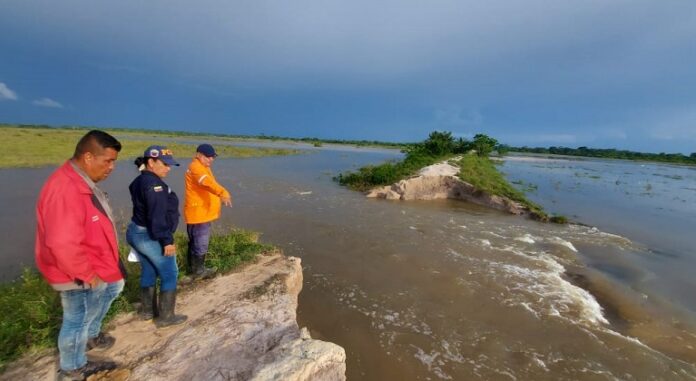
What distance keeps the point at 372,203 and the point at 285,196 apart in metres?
3.60

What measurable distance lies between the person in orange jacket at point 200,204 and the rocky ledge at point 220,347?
620mm

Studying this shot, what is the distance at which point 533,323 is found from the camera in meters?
5.12

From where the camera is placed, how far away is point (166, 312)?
357 centimetres

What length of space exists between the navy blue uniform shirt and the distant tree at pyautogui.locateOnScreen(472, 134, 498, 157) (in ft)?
117

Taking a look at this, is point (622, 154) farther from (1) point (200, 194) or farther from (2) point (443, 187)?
(1) point (200, 194)

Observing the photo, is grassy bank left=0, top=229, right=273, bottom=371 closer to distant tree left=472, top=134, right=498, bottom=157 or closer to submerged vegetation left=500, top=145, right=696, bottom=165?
distant tree left=472, top=134, right=498, bottom=157

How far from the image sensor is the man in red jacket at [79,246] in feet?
7.82

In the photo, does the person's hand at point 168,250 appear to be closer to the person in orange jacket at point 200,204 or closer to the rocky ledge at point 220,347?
the rocky ledge at point 220,347

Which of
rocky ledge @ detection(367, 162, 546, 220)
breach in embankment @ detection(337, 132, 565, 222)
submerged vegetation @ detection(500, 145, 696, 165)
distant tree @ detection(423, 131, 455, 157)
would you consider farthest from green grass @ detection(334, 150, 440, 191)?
submerged vegetation @ detection(500, 145, 696, 165)

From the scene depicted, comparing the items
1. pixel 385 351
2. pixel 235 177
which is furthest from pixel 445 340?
pixel 235 177

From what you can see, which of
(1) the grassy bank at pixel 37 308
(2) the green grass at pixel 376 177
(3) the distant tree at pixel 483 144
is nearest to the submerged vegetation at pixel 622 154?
(3) the distant tree at pixel 483 144

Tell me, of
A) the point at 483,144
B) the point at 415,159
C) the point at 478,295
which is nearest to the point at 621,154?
the point at 483,144

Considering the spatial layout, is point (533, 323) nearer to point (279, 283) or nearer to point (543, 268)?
point (543, 268)

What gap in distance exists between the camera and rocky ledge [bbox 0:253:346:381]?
9.49 feet
